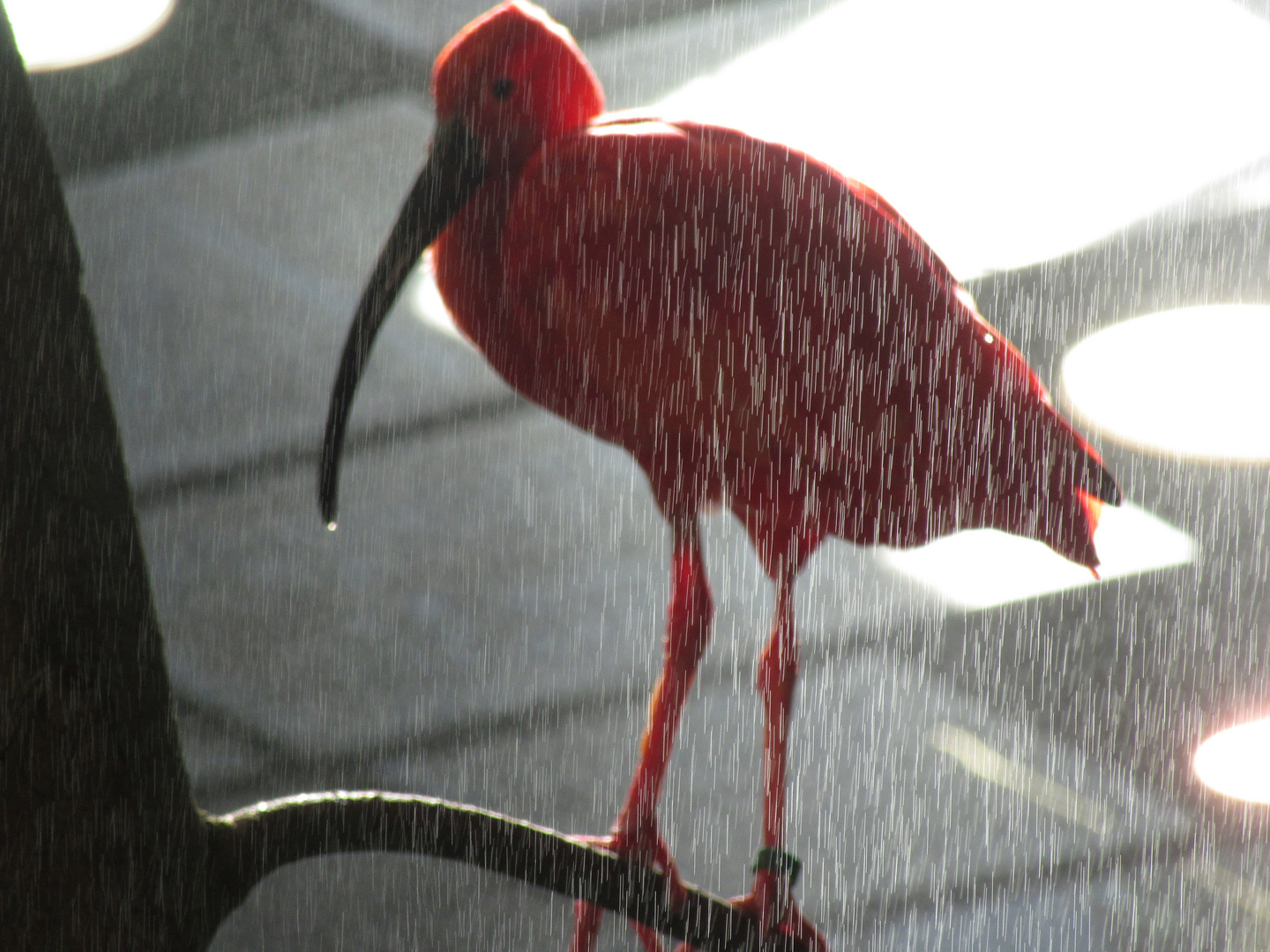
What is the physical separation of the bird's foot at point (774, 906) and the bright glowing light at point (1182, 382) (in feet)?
4.71

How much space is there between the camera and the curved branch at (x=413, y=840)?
81cm

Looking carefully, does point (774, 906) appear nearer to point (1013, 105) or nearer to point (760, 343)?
point (760, 343)

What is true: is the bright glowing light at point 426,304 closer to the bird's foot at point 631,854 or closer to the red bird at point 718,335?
the red bird at point 718,335

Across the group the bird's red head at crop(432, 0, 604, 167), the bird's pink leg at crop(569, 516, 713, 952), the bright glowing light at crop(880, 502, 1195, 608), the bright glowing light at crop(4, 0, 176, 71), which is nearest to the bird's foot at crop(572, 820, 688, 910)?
the bird's pink leg at crop(569, 516, 713, 952)

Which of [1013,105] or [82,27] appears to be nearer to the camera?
[1013,105]

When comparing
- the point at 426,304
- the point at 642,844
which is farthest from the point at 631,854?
the point at 426,304

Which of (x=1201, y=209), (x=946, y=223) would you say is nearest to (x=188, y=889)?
(x=946, y=223)

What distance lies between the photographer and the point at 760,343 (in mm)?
962

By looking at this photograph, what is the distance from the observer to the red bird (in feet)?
3.12

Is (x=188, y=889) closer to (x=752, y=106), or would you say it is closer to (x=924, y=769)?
(x=924, y=769)

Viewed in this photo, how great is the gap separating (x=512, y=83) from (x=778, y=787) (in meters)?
0.48

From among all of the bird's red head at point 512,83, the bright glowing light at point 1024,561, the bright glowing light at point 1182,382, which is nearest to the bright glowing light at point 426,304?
the bright glowing light at point 1024,561

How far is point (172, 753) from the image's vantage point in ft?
2.56

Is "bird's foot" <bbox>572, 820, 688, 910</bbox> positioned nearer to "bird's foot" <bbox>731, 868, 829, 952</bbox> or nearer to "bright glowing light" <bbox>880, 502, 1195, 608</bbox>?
"bird's foot" <bbox>731, 868, 829, 952</bbox>
